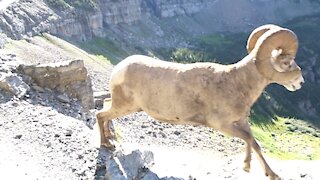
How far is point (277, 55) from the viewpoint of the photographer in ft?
40.1

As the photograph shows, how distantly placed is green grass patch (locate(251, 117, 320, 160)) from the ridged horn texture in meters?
32.4

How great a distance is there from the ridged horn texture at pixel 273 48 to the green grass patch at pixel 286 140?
32371 mm

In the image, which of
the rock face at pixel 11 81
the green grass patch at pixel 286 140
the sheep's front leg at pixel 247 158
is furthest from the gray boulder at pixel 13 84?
the green grass patch at pixel 286 140

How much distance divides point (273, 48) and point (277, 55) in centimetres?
27

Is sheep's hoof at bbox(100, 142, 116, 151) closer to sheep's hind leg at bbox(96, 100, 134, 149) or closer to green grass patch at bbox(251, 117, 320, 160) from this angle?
sheep's hind leg at bbox(96, 100, 134, 149)

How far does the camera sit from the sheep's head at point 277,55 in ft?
39.3

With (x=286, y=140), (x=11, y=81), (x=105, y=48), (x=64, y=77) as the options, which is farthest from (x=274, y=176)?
(x=105, y=48)

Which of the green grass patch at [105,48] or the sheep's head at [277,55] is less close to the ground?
the sheep's head at [277,55]

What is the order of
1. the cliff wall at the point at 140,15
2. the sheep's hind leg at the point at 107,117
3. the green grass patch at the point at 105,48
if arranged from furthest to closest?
the green grass patch at the point at 105,48 < the cliff wall at the point at 140,15 < the sheep's hind leg at the point at 107,117

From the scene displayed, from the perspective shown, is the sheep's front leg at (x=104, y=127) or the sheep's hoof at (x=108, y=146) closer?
the sheep's front leg at (x=104, y=127)

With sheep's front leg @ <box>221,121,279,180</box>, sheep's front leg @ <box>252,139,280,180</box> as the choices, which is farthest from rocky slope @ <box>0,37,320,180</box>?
sheep's front leg @ <box>252,139,280,180</box>

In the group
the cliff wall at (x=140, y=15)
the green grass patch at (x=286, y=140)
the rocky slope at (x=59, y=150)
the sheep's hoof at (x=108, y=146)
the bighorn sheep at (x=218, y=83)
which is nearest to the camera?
the bighorn sheep at (x=218, y=83)

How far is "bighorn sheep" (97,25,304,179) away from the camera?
A: 12211mm

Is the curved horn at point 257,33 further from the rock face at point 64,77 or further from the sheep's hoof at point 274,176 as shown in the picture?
the rock face at point 64,77
